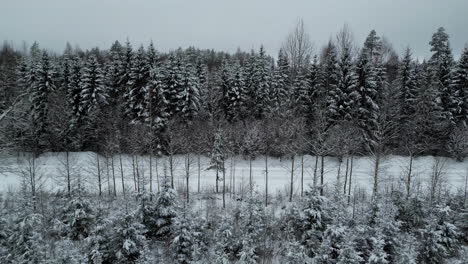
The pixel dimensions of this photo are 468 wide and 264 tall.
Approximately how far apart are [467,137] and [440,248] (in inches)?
859

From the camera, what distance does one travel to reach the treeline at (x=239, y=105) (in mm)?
32219

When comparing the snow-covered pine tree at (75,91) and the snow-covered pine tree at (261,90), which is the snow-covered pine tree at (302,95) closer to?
the snow-covered pine tree at (261,90)

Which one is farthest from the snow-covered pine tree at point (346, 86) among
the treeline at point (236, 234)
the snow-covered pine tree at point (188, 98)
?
the snow-covered pine tree at point (188, 98)

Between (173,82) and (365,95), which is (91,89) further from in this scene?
(365,95)

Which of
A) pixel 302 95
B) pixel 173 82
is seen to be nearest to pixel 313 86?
pixel 302 95

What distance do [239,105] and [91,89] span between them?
1905cm

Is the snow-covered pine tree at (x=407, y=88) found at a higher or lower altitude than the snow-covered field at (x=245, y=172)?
higher

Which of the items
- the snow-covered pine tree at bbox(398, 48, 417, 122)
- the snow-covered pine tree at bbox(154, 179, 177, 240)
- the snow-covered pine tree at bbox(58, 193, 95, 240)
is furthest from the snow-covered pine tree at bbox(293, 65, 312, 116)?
the snow-covered pine tree at bbox(58, 193, 95, 240)

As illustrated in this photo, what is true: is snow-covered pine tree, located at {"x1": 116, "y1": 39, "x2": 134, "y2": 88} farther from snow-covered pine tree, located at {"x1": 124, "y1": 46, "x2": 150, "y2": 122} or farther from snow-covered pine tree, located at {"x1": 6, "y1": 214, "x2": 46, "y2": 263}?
snow-covered pine tree, located at {"x1": 6, "y1": 214, "x2": 46, "y2": 263}

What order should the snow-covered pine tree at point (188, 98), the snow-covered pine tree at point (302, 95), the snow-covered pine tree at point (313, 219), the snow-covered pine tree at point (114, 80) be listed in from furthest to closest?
1. the snow-covered pine tree at point (114, 80)
2. the snow-covered pine tree at point (302, 95)
3. the snow-covered pine tree at point (188, 98)
4. the snow-covered pine tree at point (313, 219)

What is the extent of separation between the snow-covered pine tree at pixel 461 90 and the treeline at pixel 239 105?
0.40 feet

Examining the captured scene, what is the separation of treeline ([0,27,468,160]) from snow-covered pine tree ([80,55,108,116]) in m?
0.12

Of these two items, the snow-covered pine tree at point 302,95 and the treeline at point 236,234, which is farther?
the snow-covered pine tree at point 302,95

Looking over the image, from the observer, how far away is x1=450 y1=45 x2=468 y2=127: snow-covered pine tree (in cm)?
3331
